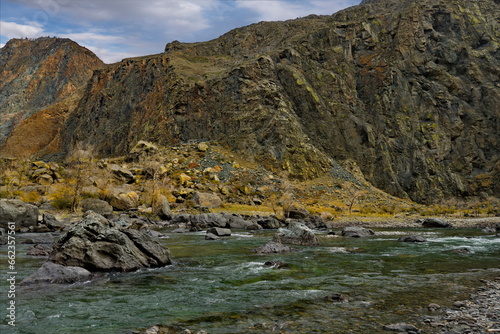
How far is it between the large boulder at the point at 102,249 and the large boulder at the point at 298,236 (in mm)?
12522

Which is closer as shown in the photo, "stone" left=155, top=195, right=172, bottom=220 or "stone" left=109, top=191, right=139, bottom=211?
"stone" left=155, top=195, right=172, bottom=220

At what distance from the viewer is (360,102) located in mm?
108625

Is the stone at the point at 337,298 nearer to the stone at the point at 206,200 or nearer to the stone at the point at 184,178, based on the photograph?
the stone at the point at 206,200

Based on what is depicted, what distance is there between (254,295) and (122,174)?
60.3 meters

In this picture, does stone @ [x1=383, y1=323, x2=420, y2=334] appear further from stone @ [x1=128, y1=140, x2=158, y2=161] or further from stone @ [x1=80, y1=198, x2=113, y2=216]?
stone @ [x1=128, y1=140, x2=158, y2=161]

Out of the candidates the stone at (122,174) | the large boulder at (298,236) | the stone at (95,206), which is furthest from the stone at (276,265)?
the stone at (122,174)

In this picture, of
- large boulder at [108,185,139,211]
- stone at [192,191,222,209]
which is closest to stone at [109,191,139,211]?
large boulder at [108,185,139,211]

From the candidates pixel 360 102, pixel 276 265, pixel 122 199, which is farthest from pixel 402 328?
pixel 360 102

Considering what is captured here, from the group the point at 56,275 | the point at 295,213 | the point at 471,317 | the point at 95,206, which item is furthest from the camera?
the point at 295,213

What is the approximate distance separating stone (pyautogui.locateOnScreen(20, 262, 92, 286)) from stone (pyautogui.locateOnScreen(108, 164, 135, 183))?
180 ft

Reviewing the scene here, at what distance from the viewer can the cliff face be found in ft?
319

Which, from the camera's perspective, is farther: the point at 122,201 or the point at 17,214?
the point at 122,201

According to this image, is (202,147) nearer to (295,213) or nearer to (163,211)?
(295,213)

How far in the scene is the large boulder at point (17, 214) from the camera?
32.7 meters
